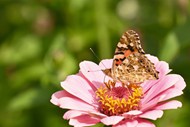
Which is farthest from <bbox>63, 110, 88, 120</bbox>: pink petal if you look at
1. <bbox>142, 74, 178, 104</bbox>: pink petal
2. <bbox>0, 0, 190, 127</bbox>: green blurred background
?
<bbox>0, 0, 190, 127</bbox>: green blurred background

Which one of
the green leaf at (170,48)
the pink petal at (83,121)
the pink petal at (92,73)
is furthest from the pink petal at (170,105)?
the green leaf at (170,48)

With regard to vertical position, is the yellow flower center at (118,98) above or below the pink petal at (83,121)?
above

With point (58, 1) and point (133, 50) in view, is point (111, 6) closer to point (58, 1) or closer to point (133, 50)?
point (58, 1)

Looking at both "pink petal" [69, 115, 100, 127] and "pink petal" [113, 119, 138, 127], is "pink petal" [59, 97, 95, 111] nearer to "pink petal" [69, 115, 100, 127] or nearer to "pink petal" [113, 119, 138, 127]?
"pink petal" [69, 115, 100, 127]

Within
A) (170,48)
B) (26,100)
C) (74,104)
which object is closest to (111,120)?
(74,104)

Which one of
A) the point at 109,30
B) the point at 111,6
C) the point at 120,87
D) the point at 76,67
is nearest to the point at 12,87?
the point at 76,67

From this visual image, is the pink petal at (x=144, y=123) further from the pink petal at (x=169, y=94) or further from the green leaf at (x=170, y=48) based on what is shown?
the green leaf at (x=170, y=48)
